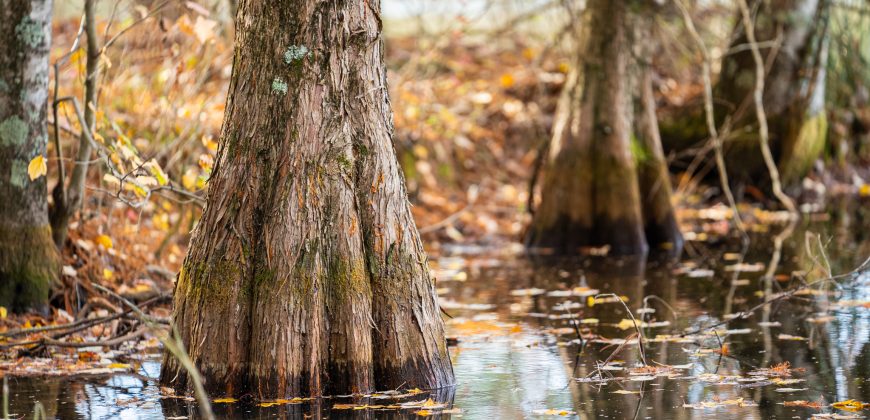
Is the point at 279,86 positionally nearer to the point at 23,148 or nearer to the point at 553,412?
the point at 553,412

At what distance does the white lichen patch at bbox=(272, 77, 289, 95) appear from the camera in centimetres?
644

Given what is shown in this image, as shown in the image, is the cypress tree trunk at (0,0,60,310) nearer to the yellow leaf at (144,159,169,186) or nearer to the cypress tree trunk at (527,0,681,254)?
the yellow leaf at (144,159,169,186)

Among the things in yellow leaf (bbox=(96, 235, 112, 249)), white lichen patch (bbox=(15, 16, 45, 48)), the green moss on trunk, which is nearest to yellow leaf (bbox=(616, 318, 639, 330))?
yellow leaf (bbox=(96, 235, 112, 249))

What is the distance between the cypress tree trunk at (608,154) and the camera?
13672mm

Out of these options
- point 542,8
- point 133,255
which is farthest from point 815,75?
point 133,255

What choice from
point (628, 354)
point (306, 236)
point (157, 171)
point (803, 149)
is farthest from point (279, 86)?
point (803, 149)

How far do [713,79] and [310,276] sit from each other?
50.3ft

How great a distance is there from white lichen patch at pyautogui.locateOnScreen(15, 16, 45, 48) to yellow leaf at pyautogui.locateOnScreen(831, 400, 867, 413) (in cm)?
599

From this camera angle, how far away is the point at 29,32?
835 cm

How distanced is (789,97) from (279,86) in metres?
13.6

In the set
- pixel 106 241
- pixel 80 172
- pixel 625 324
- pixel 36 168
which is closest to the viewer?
pixel 36 168

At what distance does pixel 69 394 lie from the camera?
22.5 feet

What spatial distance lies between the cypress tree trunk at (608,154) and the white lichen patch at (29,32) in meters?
Result: 7.16

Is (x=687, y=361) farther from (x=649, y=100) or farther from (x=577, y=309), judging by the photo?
(x=649, y=100)
